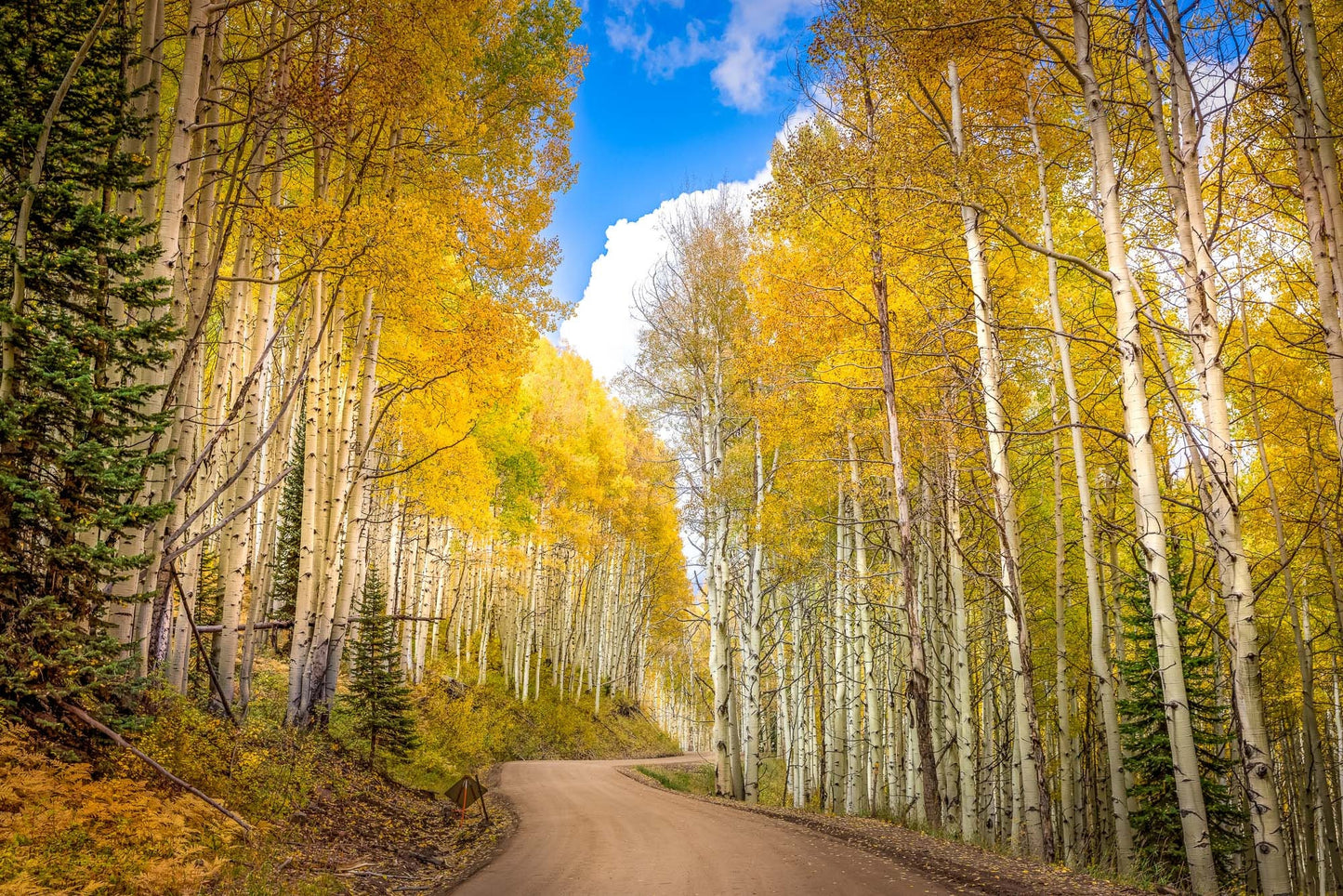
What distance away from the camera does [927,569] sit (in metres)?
12.8

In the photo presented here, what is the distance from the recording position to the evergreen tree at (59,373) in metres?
4.42

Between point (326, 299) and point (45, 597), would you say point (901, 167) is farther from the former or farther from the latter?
point (326, 299)

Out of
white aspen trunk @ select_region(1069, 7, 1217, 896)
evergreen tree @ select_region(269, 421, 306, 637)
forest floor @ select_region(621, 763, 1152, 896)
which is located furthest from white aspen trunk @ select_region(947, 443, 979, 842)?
evergreen tree @ select_region(269, 421, 306, 637)

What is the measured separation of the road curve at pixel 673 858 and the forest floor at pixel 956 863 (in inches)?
8.5

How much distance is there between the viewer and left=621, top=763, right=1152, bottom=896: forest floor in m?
5.19

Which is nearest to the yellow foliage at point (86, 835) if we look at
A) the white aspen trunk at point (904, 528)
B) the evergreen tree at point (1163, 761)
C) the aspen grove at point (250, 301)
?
the aspen grove at point (250, 301)

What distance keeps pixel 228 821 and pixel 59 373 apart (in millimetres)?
3641

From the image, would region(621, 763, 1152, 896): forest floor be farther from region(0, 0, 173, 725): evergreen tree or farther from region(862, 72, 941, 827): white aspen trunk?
region(0, 0, 173, 725): evergreen tree

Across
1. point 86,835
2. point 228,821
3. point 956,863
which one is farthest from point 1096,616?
point 86,835

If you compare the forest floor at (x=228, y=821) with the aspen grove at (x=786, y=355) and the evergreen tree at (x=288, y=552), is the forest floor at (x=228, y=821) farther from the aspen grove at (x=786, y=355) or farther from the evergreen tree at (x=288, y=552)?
the evergreen tree at (x=288, y=552)

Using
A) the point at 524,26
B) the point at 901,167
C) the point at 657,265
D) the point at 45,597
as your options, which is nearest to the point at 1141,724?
the point at 901,167

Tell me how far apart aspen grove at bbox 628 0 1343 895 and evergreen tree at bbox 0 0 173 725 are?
21.3 feet

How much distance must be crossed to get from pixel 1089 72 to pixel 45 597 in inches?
349

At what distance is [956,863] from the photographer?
Answer: 6160 millimetres
